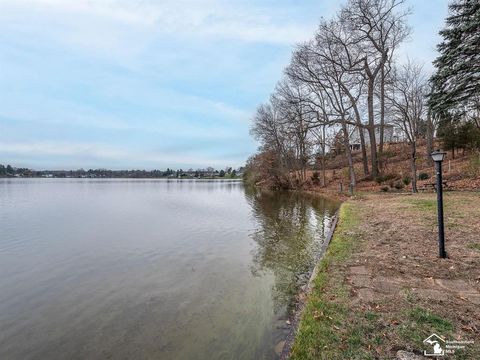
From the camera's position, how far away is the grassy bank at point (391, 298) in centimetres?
300

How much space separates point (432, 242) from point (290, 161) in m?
32.0

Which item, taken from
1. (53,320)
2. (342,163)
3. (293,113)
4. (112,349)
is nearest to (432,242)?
(112,349)

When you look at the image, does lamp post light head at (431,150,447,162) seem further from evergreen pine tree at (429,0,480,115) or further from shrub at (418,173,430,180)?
shrub at (418,173,430,180)

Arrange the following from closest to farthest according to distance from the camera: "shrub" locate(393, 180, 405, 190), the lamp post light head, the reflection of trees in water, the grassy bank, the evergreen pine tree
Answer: the grassy bank → the lamp post light head → the reflection of trees in water → the evergreen pine tree → "shrub" locate(393, 180, 405, 190)

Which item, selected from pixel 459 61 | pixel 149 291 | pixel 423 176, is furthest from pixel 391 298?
pixel 423 176

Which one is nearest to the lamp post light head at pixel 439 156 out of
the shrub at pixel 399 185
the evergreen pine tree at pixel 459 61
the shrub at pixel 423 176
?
the evergreen pine tree at pixel 459 61

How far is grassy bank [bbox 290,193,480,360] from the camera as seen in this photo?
2998 millimetres

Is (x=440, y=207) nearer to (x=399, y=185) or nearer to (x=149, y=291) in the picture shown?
(x=149, y=291)

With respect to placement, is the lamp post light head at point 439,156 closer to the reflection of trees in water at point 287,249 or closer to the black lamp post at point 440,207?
the black lamp post at point 440,207

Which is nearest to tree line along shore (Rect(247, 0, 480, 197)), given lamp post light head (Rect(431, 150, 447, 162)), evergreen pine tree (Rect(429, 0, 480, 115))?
evergreen pine tree (Rect(429, 0, 480, 115))

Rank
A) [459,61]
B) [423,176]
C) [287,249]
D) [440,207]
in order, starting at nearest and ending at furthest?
[440,207], [287,249], [459,61], [423,176]

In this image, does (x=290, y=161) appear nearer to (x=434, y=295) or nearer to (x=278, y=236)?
(x=278, y=236)

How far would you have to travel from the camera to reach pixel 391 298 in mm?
3922


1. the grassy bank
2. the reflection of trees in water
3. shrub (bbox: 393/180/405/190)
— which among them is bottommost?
the reflection of trees in water
